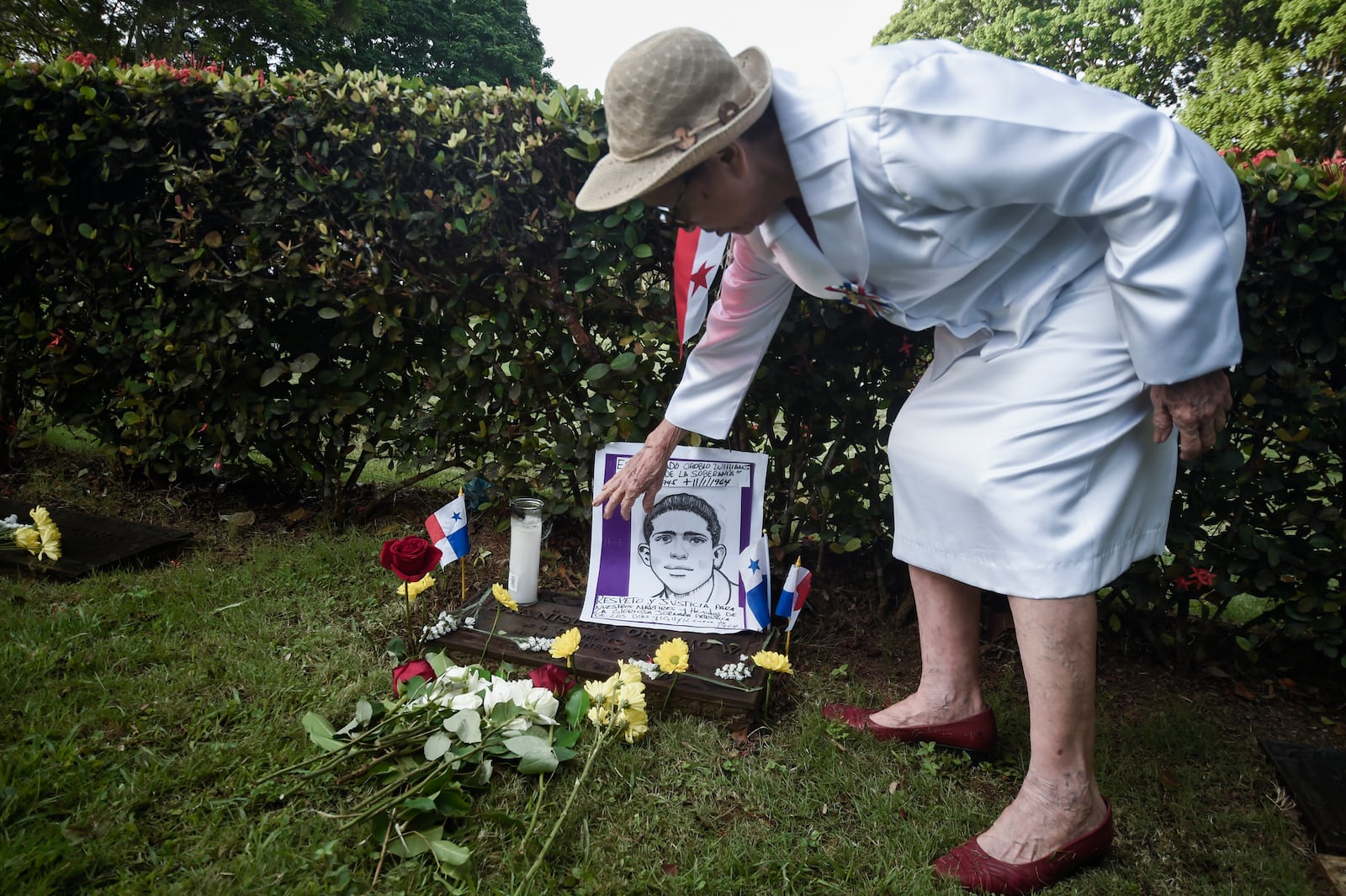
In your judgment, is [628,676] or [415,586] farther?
[415,586]

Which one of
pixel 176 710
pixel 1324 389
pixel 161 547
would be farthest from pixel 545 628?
pixel 1324 389

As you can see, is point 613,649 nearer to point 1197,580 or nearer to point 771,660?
point 771,660

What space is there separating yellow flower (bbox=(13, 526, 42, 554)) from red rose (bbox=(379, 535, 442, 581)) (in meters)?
1.40

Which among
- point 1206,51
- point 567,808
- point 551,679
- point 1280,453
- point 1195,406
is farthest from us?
point 1206,51

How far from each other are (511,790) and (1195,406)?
168 centimetres

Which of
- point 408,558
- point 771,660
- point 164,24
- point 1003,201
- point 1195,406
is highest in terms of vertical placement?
point 164,24

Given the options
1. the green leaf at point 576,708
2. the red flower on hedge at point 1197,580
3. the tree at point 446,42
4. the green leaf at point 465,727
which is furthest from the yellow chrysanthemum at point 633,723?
the tree at point 446,42

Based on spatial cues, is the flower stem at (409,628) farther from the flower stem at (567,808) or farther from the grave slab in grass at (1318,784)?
the grave slab in grass at (1318,784)

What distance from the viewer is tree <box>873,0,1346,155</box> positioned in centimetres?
1694

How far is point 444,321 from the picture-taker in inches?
122

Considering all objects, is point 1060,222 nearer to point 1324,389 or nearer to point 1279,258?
point 1279,258

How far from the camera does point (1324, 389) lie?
91.3 inches

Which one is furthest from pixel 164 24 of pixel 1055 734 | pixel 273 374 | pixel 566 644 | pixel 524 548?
pixel 1055 734

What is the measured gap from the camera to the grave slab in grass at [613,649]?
230 cm
